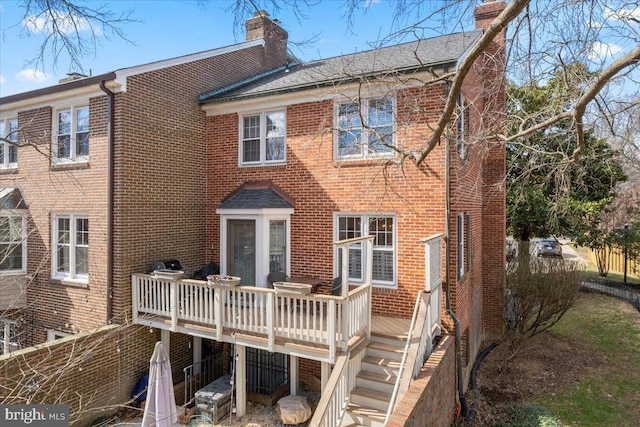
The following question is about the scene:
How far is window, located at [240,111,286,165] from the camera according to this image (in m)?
10.4

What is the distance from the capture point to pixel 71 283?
31.8ft

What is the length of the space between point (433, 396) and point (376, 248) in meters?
3.42

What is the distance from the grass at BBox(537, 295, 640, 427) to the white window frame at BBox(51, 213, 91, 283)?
12313 mm

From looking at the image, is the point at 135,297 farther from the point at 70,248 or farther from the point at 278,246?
the point at 278,246

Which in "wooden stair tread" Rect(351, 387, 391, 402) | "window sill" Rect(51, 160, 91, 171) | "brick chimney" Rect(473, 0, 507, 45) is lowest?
"wooden stair tread" Rect(351, 387, 391, 402)

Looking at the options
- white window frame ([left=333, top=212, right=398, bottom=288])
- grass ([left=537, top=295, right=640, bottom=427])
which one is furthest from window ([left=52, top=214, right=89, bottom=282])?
grass ([left=537, top=295, right=640, bottom=427])

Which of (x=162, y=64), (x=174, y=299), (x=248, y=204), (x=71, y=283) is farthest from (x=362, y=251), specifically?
(x=71, y=283)

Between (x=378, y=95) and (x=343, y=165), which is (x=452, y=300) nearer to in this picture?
(x=343, y=165)

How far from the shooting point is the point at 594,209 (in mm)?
18812

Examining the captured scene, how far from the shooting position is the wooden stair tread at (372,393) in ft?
22.6

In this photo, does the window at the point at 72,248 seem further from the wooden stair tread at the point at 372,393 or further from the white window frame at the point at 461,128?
the white window frame at the point at 461,128

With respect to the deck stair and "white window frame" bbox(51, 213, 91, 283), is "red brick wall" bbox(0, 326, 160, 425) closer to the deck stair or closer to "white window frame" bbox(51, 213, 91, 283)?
"white window frame" bbox(51, 213, 91, 283)

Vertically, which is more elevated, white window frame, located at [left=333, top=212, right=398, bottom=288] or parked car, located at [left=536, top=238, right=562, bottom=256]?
white window frame, located at [left=333, top=212, right=398, bottom=288]

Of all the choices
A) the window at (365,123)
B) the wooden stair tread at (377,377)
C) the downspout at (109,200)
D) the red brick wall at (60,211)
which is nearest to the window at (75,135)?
the red brick wall at (60,211)
